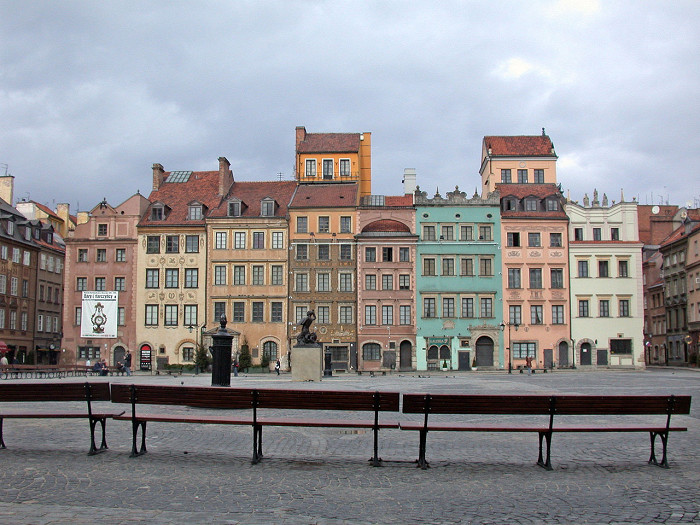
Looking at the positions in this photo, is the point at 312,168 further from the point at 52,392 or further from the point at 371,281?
the point at 52,392

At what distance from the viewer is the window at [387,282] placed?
2290 inches

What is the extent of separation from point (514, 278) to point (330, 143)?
19053 millimetres

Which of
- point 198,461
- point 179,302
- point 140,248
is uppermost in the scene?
point 140,248

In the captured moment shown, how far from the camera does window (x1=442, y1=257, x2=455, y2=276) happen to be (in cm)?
5838

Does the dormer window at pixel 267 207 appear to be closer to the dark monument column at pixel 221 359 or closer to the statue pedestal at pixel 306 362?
the statue pedestal at pixel 306 362

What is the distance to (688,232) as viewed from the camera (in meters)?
64.6

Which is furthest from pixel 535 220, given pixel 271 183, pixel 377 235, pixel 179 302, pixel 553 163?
pixel 179 302

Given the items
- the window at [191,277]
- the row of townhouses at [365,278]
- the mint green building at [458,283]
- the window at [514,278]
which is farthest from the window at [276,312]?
the window at [514,278]

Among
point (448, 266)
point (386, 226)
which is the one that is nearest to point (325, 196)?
point (386, 226)

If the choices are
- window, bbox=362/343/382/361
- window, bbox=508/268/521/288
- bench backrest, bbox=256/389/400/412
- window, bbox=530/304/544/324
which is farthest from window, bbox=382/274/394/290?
bench backrest, bbox=256/389/400/412

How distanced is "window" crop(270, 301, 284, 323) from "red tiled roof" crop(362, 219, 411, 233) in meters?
8.81

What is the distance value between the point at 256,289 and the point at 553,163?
27503 millimetres

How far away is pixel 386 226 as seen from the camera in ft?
193

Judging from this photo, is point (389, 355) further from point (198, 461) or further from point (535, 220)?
point (198, 461)
